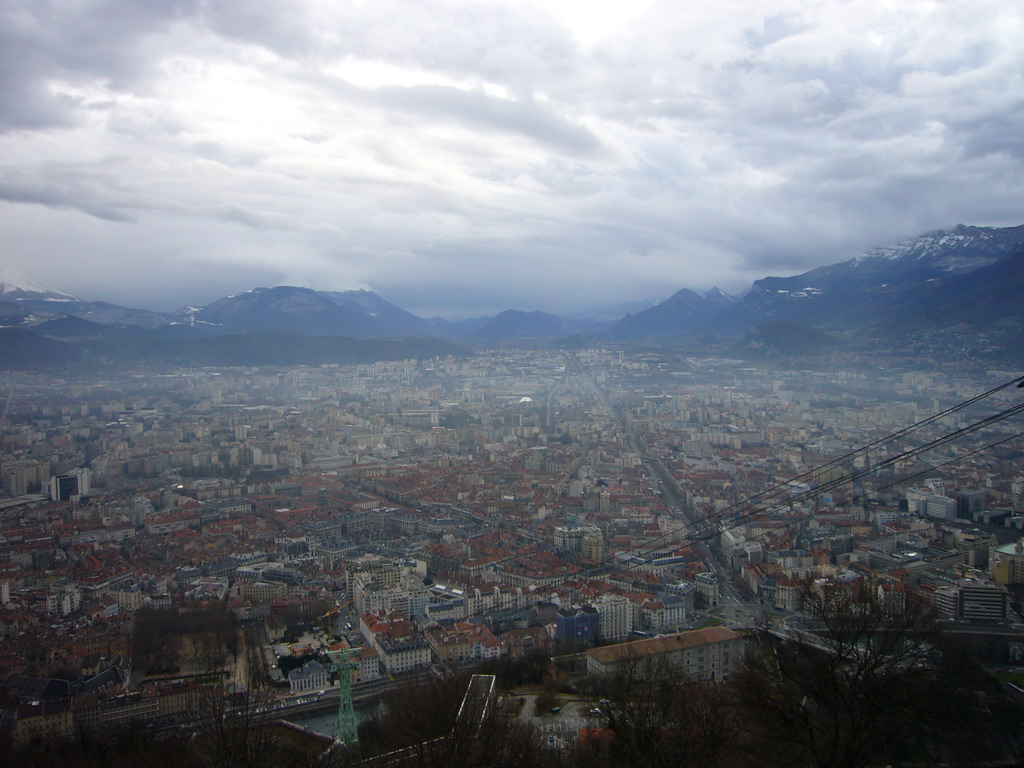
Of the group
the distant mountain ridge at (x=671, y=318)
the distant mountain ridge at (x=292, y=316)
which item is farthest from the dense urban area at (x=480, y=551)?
the distant mountain ridge at (x=292, y=316)

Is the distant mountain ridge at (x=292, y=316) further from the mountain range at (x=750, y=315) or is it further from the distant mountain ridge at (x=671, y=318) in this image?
the distant mountain ridge at (x=671, y=318)

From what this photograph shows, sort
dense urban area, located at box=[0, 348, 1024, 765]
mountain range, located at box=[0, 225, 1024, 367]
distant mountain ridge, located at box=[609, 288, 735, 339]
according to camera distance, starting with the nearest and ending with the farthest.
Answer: dense urban area, located at box=[0, 348, 1024, 765] → mountain range, located at box=[0, 225, 1024, 367] → distant mountain ridge, located at box=[609, 288, 735, 339]

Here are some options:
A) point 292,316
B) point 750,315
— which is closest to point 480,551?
point 750,315

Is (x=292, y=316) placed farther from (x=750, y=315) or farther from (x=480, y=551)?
(x=480, y=551)

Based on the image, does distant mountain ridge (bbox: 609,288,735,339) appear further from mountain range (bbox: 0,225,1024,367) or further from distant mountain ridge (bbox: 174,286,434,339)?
distant mountain ridge (bbox: 174,286,434,339)

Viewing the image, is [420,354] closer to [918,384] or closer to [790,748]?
[918,384]

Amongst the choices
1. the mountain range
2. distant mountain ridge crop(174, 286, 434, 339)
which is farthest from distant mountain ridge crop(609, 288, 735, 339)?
distant mountain ridge crop(174, 286, 434, 339)
